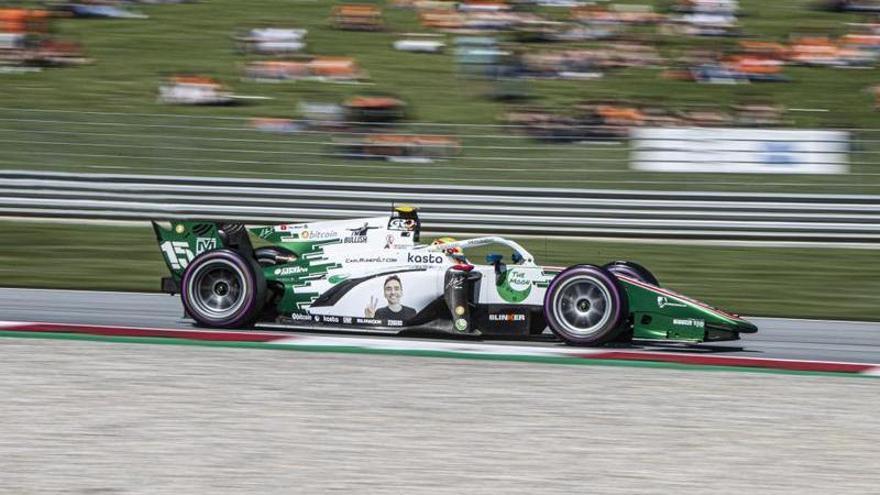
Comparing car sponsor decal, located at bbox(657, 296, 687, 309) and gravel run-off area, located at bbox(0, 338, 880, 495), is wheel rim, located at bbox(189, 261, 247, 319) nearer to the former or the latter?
gravel run-off area, located at bbox(0, 338, 880, 495)

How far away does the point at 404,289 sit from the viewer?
888 cm

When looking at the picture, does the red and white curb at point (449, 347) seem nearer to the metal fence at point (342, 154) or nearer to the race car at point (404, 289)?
the race car at point (404, 289)

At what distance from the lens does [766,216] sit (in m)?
15.0

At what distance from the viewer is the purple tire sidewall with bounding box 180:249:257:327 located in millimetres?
8977

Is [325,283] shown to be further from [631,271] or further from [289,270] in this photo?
[631,271]

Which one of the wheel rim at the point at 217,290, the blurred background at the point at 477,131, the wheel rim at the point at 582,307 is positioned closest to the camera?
the wheel rim at the point at 582,307

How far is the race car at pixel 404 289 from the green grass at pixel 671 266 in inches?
112

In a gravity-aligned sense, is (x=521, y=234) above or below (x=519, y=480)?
above

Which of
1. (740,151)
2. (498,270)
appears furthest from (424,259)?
(740,151)

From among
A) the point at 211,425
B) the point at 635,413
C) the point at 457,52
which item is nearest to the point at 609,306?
the point at 635,413

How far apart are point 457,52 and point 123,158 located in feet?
20.3

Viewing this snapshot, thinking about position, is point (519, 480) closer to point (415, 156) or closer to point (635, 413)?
point (635, 413)

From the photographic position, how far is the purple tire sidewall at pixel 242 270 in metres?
8.98

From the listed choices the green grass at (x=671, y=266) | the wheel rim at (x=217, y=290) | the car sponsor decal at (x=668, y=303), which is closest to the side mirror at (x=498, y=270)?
the car sponsor decal at (x=668, y=303)
